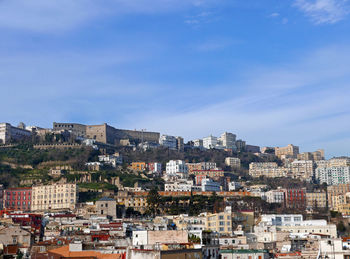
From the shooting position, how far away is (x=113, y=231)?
68.6 meters

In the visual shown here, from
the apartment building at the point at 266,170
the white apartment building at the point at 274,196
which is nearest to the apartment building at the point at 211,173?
the apartment building at the point at 266,170

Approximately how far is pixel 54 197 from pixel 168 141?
7605 centimetres

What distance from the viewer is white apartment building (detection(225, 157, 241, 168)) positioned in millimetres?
182950

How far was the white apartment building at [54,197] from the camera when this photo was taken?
4572 inches

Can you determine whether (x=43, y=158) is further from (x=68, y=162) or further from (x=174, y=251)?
(x=174, y=251)

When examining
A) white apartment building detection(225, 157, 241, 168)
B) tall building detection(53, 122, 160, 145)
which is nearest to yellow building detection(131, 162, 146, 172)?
tall building detection(53, 122, 160, 145)

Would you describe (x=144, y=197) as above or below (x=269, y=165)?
below

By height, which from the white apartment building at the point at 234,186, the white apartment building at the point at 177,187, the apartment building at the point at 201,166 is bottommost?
the white apartment building at the point at 177,187

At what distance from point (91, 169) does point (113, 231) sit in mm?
69643

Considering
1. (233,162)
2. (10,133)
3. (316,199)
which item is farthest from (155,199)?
(233,162)

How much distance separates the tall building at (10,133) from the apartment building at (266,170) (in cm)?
6305

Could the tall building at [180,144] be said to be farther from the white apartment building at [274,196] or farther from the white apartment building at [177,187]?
the white apartment building at [274,196]

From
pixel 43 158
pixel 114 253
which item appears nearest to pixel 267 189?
pixel 43 158

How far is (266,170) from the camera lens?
175000mm
